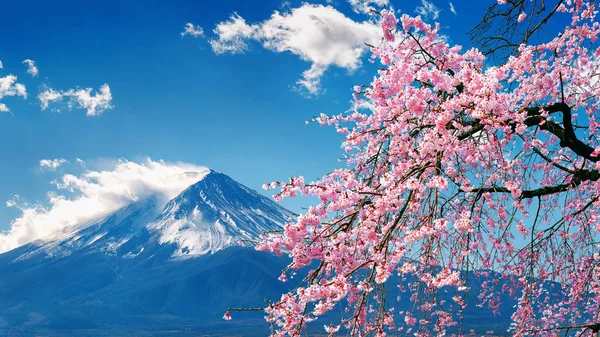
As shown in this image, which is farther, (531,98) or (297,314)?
(531,98)

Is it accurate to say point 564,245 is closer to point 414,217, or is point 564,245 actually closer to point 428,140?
point 414,217

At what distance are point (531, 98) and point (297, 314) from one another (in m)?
3.40

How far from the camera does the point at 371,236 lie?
3.98 metres

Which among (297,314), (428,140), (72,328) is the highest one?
(72,328)

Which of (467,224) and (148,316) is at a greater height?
(148,316)

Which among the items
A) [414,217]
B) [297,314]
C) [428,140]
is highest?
[428,140]

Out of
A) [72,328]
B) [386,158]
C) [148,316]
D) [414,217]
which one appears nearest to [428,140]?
[414,217]

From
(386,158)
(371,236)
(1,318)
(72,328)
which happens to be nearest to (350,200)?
(371,236)

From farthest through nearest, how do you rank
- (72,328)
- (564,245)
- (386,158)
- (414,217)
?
(72,328) → (564,245) → (386,158) → (414,217)

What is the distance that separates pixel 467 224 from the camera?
10.9ft

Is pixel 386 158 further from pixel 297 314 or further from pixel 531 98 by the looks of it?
pixel 297 314

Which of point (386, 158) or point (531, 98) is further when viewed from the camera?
point (386, 158)

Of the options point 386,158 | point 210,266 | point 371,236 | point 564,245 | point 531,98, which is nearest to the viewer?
point 371,236

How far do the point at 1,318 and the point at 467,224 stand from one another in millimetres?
180862
